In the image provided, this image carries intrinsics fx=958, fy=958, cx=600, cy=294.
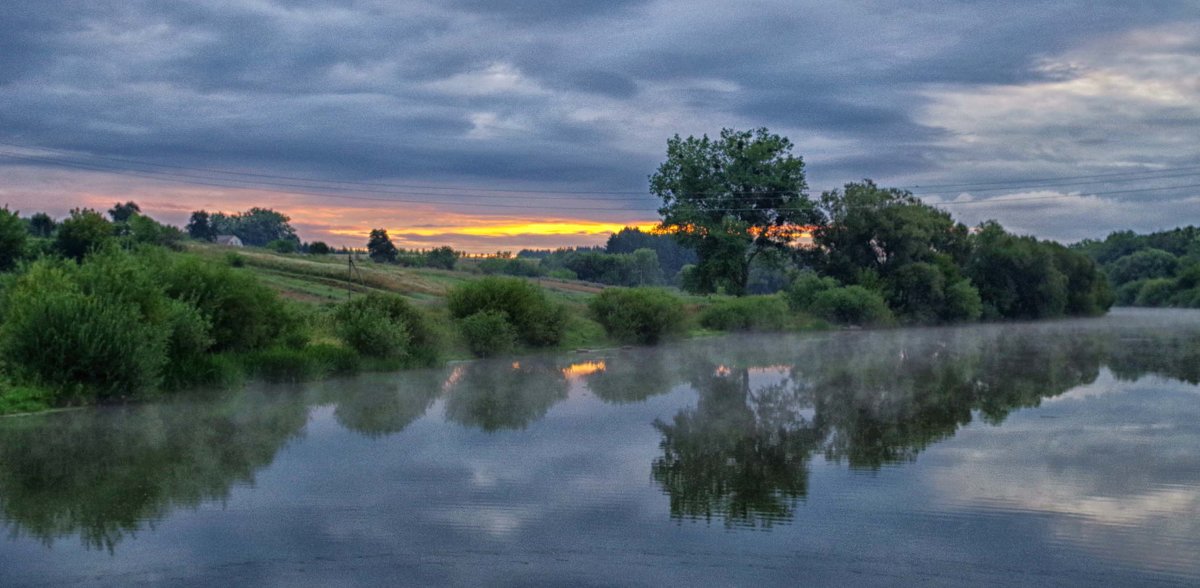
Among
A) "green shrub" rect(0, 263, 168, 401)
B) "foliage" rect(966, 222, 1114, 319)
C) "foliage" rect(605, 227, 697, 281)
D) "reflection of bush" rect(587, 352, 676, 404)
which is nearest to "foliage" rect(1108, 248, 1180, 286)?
"foliage" rect(966, 222, 1114, 319)

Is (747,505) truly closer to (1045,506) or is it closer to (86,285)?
(1045,506)

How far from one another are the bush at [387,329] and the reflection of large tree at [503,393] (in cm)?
156

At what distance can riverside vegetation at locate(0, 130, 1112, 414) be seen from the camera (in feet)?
69.7

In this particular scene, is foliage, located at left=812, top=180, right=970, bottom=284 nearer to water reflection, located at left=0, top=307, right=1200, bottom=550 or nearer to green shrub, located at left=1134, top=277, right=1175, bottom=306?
water reflection, located at left=0, top=307, right=1200, bottom=550

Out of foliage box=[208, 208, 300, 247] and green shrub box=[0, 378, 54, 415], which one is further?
foliage box=[208, 208, 300, 247]

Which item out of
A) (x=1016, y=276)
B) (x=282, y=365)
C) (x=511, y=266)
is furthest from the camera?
(x=511, y=266)

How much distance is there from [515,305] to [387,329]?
307 inches

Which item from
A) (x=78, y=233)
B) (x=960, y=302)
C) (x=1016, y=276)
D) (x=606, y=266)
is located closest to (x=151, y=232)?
(x=78, y=233)

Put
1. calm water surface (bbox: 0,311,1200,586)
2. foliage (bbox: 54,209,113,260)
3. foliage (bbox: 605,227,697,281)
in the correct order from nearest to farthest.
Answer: calm water surface (bbox: 0,311,1200,586) → foliage (bbox: 54,209,113,260) → foliage (bbox: 605,227,697,281)

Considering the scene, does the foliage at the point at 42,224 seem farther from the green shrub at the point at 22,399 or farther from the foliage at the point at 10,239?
the green shrub at the point at 22,399

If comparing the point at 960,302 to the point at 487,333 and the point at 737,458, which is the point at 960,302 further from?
the point at 737,458

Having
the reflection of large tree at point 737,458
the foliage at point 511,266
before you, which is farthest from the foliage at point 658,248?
the reflection of large tree at point 737,458

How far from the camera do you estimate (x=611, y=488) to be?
506 inches

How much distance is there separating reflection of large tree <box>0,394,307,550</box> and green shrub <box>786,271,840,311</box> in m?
43.7
